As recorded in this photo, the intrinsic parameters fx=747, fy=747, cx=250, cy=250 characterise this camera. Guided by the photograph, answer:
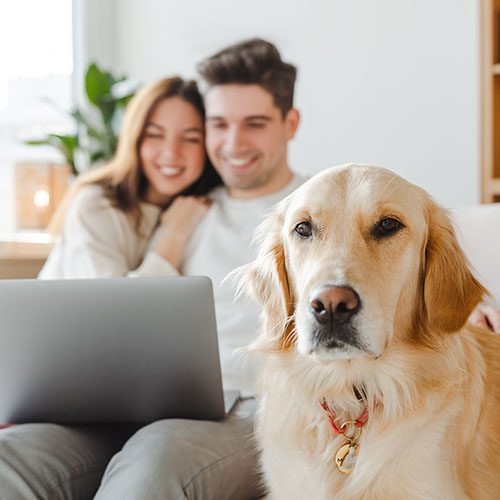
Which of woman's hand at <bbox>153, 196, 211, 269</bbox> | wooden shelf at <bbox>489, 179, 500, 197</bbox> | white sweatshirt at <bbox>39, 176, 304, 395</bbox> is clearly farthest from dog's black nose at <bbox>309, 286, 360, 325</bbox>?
wooden shelf at <bbox>489, 179, 500, 197</bbox>

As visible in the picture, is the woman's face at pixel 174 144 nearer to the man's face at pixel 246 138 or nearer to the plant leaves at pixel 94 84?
the man's face at pixel 246 138

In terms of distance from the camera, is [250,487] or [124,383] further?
[250,487]

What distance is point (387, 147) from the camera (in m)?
3.13

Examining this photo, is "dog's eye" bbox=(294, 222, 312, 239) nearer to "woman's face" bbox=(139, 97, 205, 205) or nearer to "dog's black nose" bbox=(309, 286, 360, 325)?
"dog's black nose" bbox=(309, 286, 360, 325)

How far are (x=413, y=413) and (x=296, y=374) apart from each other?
0.22m

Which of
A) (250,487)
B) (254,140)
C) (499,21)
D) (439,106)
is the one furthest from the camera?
(439,106)

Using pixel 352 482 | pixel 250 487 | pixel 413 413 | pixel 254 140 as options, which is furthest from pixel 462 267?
pixel 254 140

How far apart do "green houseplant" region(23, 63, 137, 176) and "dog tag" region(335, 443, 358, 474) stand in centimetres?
242

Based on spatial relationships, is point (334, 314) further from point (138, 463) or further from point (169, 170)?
point (169, 170)

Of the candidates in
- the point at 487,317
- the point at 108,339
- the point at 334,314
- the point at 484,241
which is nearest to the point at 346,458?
the point at 334,314

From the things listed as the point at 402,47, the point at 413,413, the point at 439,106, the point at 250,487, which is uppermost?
the point at 402,47

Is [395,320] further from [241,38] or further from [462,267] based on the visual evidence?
[241,38]

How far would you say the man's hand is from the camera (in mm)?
1676

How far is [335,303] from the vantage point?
3.72ft
